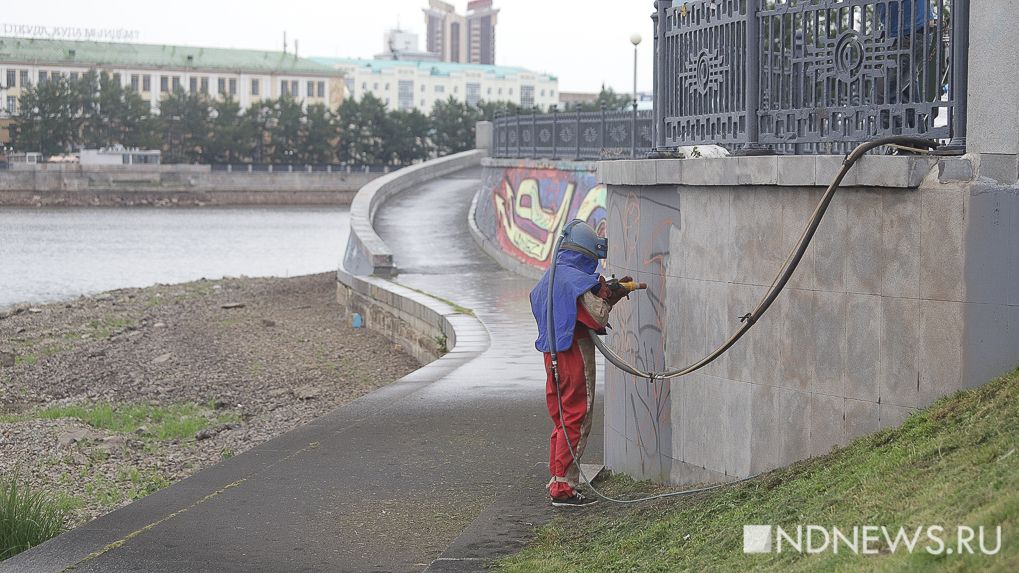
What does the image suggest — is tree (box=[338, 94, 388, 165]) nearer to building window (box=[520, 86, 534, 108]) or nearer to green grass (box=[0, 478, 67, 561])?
building window (box=[520, 86, 534, 108])

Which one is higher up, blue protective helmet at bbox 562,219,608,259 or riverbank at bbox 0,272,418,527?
blue protective helmet at bbox 562,219,608,259

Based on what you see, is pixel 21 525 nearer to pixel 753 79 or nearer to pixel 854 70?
pixel 753 79

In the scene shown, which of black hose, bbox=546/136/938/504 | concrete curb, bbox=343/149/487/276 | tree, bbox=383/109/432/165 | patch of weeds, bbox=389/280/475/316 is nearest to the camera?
black hose, bbox=546/136/938/504

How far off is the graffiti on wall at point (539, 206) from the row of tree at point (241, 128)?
3087 inches

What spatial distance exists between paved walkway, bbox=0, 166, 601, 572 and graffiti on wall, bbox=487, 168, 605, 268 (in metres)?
10.4

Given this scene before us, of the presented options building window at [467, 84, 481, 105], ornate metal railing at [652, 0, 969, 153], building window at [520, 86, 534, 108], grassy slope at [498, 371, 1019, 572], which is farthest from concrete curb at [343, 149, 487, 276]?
building window at [520, 86, 534, 108]

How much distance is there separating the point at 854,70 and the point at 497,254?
20382 mm

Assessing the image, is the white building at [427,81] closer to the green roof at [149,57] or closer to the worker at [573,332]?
the green roof at [149,57]

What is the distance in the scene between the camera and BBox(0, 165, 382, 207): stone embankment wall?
93.5 meters

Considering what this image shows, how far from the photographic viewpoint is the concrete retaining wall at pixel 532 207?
2286 cm

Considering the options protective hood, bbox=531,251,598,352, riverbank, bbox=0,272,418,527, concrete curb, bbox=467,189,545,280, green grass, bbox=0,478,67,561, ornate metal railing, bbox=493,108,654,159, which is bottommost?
riverbank, bbox=0,272,418,527

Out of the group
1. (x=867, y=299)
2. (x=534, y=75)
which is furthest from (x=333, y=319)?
(x=534, y=75)

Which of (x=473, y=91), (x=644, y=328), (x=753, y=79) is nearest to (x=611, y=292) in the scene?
(x=644, y=328)

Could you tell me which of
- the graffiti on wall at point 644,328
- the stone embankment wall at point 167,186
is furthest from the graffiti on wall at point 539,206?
the stone embankment wall at point 167,186
